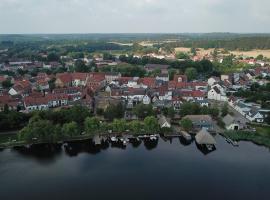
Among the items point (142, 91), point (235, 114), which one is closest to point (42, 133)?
point (142, 91)

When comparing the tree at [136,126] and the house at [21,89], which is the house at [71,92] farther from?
the tree at [136,126]

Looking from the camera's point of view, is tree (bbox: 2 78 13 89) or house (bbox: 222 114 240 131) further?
tree (bbox: 2 78 13 89)

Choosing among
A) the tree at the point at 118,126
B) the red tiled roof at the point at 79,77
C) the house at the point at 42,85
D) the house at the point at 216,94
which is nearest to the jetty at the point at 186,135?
the tree at the point at 118,126

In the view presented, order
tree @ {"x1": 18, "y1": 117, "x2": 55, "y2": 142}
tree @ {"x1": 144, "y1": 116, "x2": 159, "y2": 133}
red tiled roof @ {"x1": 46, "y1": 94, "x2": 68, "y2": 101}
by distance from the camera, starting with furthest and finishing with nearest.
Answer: red tiled roof @ {"x1": 46, "y1": 94, "x2": 68, "y2": 101}
tree @ {"x1": 144, "y1": 116, "x2": 159, "y2": 133}
tree @ {"x1": 18, "y1": 117, "x2": 55, "y2": 142}

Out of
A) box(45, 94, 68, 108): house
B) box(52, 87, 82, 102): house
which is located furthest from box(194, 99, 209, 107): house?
box(45, 94, 68, 108): house

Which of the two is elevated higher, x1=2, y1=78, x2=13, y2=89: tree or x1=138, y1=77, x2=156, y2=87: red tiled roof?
x1=138, y1=77, x2=156, y2=87: red tiled roof

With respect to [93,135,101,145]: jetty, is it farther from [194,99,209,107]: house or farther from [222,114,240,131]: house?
[194,99,209,107]: house

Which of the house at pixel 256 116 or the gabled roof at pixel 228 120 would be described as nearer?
the gabled roof at pixel 228 120
